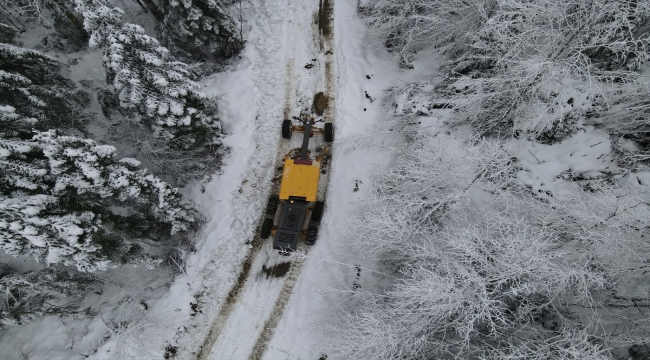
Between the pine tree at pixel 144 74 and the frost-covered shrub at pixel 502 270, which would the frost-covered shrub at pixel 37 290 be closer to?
the pine tree at pixel 144 74

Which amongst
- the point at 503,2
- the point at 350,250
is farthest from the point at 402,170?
the point at 503,2

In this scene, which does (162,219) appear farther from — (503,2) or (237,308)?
(503,2)

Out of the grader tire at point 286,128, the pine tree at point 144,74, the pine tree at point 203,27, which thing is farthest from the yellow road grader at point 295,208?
the pine tree at point 203,27

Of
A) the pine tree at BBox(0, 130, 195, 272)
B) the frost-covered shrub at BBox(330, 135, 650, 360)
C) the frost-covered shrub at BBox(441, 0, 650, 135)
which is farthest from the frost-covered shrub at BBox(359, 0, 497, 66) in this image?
the pine tree at BBox(0, 130, 195, 272)

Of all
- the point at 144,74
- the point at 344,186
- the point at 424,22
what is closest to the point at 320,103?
the point at 344,186

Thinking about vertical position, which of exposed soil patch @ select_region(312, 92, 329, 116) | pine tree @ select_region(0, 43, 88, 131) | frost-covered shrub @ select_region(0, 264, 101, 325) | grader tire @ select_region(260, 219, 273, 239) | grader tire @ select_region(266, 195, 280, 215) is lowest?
frost-covered shrub @ select_region(0, 264, 101, 325)

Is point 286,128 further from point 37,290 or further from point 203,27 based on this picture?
point 37,290

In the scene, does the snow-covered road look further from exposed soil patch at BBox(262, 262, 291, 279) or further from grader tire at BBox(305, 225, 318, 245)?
grader tire at BBox(305, 225, 318, 245)
